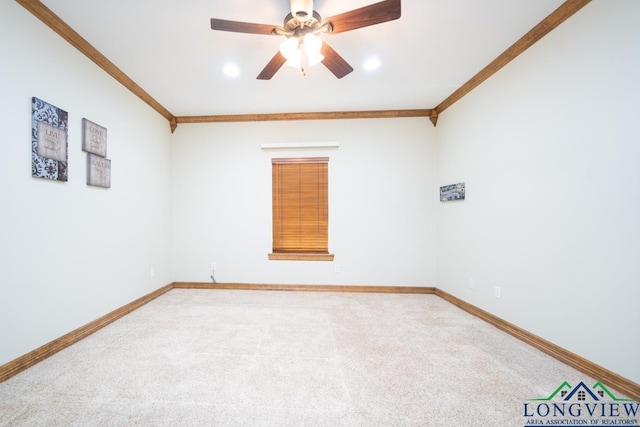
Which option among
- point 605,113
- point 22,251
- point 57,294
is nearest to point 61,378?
point 57,294

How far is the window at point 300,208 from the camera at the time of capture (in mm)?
3920

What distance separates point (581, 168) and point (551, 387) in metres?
1.56

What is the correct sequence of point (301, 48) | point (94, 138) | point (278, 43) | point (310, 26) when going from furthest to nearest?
point (94, 138) < point (278, 43) < point (301, 48) < point (310, 26)

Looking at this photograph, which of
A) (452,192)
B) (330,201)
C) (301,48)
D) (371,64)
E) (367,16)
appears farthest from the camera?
(330,201)

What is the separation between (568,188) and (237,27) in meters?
2.75

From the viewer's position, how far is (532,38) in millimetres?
2193

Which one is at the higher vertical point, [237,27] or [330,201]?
[237,27]

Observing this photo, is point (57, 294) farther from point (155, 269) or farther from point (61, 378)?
point (155, 269)

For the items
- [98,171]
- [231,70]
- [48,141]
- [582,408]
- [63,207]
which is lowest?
[582,408]

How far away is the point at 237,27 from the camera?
1753 millimetres

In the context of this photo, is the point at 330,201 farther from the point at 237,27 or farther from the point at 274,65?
the point at 237,27

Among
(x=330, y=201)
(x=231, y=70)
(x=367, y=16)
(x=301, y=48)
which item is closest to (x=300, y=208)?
(x=330, y=201)

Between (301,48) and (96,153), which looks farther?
(96,153)

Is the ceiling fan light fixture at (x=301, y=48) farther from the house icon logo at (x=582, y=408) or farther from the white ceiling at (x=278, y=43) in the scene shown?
Answer: the house icon logo at (x=582, y=408)
